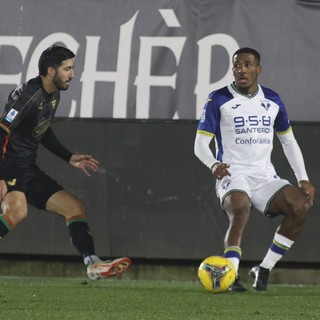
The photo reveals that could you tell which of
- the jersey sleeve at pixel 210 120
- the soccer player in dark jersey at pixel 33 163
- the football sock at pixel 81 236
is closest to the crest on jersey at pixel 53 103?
the soccer player in dark jersey at pixel 33 163

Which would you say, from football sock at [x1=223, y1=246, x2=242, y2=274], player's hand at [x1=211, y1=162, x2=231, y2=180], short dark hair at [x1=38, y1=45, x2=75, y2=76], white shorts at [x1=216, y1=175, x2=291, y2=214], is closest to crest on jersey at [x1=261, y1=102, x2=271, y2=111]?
white shorts at [x1=216, y1=175, x2=291, y2=214]

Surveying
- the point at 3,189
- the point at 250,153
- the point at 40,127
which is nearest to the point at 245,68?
the point at 250,153

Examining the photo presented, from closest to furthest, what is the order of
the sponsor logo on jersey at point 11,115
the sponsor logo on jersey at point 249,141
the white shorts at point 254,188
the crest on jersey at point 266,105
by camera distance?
the sponsor logo on jersey at point 11,115 < the white shorts at point 254,188 < the sponsor logo on jersey at point 249,141 < the crest on jersey at point 266,105

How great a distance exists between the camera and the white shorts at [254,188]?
9492mm

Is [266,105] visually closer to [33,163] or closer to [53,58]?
[53,58]

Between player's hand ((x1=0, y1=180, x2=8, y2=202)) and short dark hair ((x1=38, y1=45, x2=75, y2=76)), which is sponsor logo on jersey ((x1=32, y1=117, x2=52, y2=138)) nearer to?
short dark hair ((x1=38, y1=45, x2=75, y2=76))

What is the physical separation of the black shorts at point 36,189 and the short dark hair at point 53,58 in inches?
32.4

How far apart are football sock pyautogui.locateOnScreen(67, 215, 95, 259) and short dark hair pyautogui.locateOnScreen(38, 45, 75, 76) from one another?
1.14 meters

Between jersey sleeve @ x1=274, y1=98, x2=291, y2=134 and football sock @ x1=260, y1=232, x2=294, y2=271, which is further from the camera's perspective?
jersey sleeve @ x1=274, y1=98, x2=291, y2=134

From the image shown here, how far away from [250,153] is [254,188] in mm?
266

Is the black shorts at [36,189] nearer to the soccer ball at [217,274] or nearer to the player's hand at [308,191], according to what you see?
the soccer ball at [217,274]

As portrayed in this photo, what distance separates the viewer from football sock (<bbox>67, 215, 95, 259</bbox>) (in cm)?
962

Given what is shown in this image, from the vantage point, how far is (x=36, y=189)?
9695 millimetres

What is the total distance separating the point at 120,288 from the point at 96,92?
2.17m
